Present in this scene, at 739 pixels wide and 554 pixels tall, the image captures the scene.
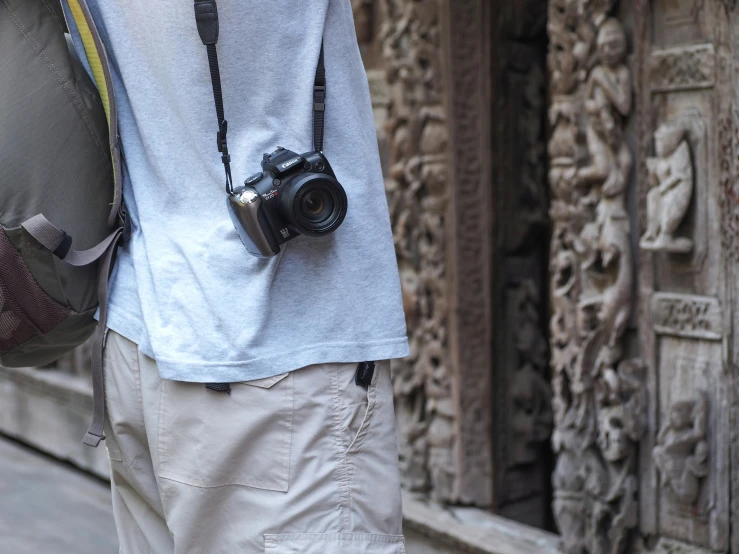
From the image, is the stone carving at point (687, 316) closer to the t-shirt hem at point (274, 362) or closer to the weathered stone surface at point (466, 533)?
the weathered stone surface at point (466, 533)

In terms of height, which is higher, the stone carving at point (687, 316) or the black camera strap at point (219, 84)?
the black camera strap at point (219, 84)

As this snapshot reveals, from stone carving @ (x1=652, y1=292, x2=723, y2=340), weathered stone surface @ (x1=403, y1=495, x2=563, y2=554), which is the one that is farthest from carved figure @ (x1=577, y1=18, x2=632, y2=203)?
weathered stone surface @ (x1=403, y1=495, x2=563, y2=554)

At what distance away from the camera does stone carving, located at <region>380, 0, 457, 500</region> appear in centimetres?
388

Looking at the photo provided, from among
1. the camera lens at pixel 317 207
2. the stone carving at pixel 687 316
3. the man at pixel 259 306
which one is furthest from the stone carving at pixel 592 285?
the camera lens at pixel 317 207

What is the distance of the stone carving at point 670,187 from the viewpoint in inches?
117

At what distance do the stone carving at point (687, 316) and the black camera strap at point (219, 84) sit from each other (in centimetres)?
172

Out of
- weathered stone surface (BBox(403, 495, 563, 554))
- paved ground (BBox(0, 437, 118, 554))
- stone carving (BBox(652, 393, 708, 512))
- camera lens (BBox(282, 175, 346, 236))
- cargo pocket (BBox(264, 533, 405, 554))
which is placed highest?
camera lens (BBox(282, 175, 346, 236))

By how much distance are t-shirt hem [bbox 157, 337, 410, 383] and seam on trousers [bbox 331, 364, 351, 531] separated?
43 millimetres

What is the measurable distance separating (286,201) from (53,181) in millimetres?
400

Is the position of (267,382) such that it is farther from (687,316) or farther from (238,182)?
(687,316)

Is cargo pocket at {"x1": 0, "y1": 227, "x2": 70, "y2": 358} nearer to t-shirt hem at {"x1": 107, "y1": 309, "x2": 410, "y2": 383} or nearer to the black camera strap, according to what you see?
t-shirt hem at {"x1": 107, "y1": 309, "x2": 410, "y2": 383}

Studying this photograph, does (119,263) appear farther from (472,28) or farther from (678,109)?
(472,28)

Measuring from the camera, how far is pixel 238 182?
1.66 m

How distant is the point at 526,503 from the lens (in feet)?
13.9
